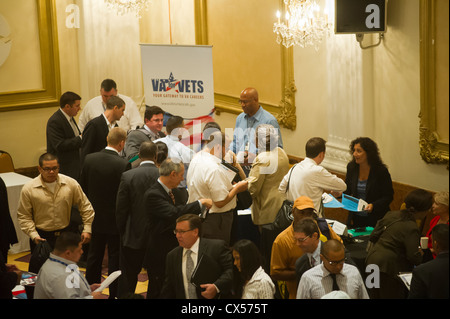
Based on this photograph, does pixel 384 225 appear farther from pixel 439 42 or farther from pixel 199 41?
pixel 199 41

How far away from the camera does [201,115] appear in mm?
7055

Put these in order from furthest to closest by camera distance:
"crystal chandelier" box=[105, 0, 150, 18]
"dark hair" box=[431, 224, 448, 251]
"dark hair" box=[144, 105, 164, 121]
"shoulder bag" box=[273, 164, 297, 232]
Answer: "crystal chandelier" box=[105, 0, 150, 18] < "dark hair" box=[144, 105, 164, 121] < "shoulder bag" box=[273, 164, 297, 232] < "dark hair" box=[431, 224, 448, 251]

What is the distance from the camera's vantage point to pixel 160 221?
495 centimetres

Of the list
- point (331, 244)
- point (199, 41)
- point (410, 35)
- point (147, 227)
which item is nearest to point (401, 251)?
point (331, 244)

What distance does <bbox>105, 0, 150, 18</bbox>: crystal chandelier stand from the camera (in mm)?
9227

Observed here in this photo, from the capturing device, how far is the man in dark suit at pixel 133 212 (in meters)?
5.12

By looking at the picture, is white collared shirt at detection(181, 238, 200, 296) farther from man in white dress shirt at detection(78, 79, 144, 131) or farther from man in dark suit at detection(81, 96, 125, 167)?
man in white dress shirt at detection(78, 79, 144, 131)

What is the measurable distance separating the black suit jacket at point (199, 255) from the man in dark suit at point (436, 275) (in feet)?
3.71

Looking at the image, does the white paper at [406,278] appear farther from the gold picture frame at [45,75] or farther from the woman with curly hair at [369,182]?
the gold picture frame at [45,75]

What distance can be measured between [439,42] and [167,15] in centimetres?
520

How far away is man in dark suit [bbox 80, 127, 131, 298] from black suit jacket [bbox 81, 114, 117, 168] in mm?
977

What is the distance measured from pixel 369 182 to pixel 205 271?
6.85 ft

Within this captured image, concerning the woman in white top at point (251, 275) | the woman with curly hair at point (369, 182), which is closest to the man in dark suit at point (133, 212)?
the woman in white top at point (251, 275)

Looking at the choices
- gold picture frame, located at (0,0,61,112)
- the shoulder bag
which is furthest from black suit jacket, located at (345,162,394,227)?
gold picture frame, located at (0,0,61,112)
